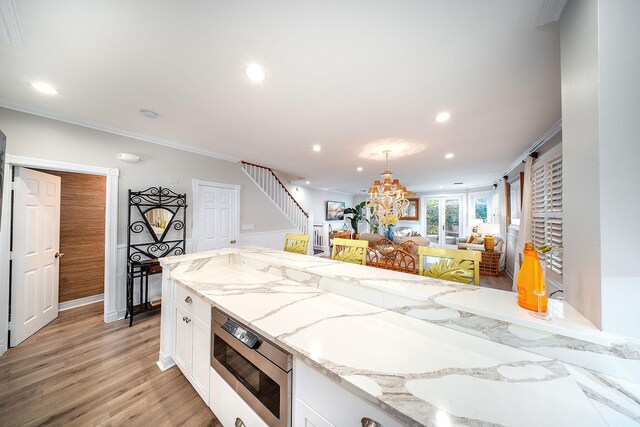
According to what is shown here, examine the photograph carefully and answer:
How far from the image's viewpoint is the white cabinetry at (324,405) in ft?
2.17

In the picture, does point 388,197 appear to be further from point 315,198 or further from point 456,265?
point 315,198

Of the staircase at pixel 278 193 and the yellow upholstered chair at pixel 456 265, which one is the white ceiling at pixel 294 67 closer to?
the yellow upholstered chair at pixel 456 265

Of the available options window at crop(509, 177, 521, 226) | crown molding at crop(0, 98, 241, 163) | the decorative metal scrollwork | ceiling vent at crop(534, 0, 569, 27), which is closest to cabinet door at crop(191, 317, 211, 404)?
the decorative metal scrollwork

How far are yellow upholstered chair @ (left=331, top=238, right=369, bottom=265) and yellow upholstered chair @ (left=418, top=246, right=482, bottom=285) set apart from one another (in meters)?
0.71

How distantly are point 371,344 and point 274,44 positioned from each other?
5.99ft

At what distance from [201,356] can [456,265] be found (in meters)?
1.93

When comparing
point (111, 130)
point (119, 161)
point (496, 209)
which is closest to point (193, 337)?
point (119, 161)

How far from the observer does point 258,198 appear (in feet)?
15.0

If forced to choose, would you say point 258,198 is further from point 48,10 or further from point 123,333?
point 48,10

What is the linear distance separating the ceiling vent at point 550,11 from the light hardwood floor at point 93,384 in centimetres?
321

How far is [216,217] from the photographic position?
3.85 metres

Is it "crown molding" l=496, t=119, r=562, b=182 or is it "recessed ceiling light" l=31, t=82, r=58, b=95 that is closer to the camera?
"recessed ceiling light" l=31, t=82, r=58, b=95

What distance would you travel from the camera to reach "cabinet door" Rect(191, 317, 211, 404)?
1408mm

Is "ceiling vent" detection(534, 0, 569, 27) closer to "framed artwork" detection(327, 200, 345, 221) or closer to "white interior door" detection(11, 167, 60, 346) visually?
"white interior door" detection(11, 167, 60, 346)
